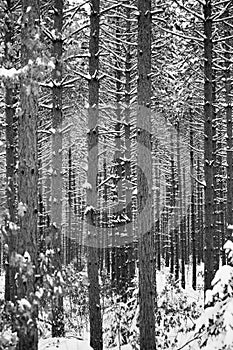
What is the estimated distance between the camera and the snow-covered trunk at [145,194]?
8711 millimetres

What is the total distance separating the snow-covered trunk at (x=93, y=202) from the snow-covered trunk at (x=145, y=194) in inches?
76.9

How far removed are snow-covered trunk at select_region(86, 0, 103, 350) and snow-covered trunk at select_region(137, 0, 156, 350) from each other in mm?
1953

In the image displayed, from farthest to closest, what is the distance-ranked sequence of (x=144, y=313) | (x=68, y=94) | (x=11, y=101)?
(x=68, y=94) → (x=11, y=101) → (x=144, y=313)

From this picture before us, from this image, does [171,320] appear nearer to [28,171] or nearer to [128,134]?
[128,134]

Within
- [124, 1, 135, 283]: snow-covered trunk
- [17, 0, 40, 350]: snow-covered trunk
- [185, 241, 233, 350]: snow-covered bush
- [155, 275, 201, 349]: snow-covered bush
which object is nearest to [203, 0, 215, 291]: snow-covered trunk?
[155, 275, 201, 349]: snow-covered bush

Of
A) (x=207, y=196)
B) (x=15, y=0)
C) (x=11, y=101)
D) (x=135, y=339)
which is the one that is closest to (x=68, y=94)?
(x=11, y=101)

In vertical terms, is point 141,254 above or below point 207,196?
below

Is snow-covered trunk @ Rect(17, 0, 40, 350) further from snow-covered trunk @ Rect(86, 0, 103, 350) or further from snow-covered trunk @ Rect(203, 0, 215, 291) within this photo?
snow-covered trunk @ Rect(203, 0, 215, 291)

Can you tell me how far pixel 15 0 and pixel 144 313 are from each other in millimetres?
9135

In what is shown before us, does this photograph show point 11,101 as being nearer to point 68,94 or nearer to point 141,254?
point 68,94

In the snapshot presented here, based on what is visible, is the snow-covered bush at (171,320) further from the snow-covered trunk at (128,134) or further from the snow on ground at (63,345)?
the snow on ground at (63,345)

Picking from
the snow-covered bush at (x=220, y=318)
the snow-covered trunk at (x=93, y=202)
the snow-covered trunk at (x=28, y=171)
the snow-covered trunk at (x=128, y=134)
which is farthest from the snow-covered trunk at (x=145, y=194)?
the snow-covered trunk at (x=128, y=134)

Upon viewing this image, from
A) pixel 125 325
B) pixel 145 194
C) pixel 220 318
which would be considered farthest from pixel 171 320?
pixel 220 318

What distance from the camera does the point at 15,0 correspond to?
13.0m
